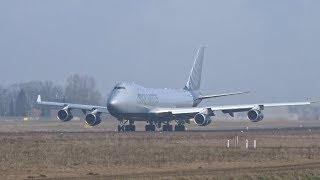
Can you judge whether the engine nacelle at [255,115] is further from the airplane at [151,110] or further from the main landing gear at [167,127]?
the main landing gear at [167,127]

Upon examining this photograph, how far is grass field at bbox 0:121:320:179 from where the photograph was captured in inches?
1405

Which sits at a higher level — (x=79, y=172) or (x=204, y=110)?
(x=204, y=110)

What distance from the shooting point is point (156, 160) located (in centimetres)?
4272

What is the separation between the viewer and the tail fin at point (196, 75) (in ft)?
348

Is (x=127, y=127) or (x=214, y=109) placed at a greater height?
(x=214, y=109)

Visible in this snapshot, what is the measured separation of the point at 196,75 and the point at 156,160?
217ft

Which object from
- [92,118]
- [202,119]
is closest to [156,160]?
[202,119]

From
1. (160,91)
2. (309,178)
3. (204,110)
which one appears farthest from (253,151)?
(160,91)

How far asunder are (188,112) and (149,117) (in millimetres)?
4745

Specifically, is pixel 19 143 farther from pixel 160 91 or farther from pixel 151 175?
pixel 160 91

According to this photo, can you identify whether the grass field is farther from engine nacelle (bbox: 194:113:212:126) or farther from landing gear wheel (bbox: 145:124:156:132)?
landing gear wheel (bbox: 145:124:156:132)

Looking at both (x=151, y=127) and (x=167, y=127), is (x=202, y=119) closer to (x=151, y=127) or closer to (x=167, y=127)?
(x=167, y=127)

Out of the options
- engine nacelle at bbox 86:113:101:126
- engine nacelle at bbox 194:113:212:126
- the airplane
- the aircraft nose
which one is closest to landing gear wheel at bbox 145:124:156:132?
the airplane

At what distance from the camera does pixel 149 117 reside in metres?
88.5
